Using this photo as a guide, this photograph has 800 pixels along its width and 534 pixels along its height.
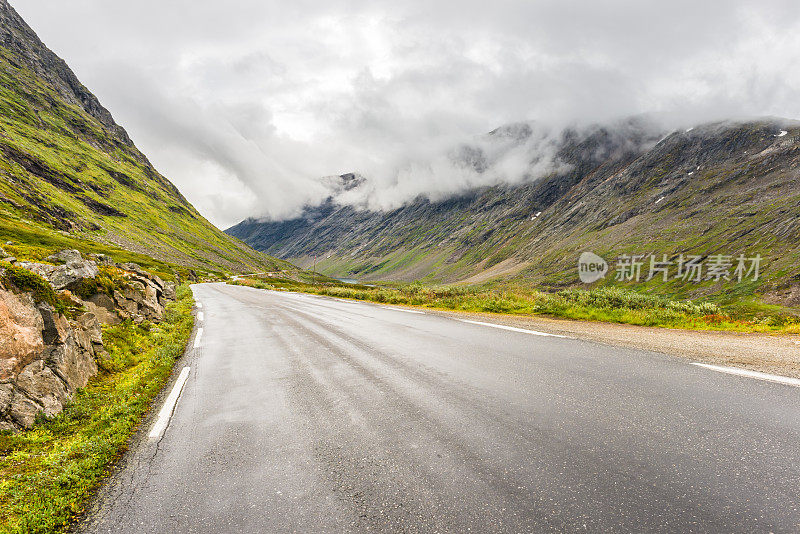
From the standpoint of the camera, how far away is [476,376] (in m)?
6.02

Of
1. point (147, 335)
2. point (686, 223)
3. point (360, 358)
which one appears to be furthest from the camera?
point (686, 223)

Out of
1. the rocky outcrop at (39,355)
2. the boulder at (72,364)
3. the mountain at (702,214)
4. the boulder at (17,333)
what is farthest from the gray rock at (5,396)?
the mountain at (702,214)

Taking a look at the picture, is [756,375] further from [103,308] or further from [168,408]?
[103,308]

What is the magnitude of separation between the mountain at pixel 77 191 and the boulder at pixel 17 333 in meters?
67.2

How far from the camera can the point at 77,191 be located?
5064 inches

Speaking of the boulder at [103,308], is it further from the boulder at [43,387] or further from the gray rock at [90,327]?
the boulder at [43,387]

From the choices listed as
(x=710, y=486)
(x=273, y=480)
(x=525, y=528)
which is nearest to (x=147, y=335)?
(x=273, y=480)

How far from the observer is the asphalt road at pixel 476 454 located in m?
2.70

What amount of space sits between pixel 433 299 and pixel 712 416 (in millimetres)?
19417

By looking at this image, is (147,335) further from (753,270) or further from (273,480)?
(753,270)

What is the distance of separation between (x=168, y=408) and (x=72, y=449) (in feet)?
4.38

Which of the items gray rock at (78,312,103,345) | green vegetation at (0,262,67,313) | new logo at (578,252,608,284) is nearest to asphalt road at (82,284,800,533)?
green vegetation at (0,262,67,313)

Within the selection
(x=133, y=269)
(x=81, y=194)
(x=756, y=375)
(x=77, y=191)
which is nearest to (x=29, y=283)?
(x=756, y=375)

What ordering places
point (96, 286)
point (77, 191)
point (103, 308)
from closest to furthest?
point (103, 308)
point (96, 286)
point (77, 191)
